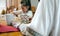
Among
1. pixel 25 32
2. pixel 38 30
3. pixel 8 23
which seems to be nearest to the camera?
pixel 38 30

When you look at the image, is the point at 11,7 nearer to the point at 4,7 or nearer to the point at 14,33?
the point at 4,7

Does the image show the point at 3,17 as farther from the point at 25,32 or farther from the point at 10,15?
the point at 25,32

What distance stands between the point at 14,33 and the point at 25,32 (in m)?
0.08

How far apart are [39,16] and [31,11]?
1.05 ft

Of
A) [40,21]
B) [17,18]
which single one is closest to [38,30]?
[40,21]

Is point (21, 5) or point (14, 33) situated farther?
point (21, 5)

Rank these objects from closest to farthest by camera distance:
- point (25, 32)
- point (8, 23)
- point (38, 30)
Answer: point (38, 30), point (25, 32), point (8, 23)

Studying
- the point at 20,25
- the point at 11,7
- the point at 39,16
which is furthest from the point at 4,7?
the point at 39,16

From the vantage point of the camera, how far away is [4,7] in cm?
88

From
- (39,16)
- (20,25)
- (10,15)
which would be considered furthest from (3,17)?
(39,16)

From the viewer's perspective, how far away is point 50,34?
1.92ft

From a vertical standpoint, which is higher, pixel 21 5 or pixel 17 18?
pixel 21 5

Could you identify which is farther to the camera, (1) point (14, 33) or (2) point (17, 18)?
(2) point (17, 18)

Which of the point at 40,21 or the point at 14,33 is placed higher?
the point at 40,21
